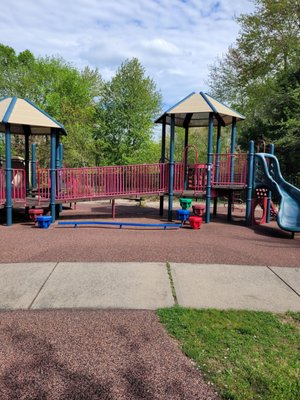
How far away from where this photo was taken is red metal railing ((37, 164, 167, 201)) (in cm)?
1103

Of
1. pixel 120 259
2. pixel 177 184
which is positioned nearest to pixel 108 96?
pixel 177 184

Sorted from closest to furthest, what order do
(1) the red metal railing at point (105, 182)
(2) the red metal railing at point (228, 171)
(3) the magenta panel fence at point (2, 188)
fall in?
(3) the magenta panel fence at point (2, 188), (1) the red metal railing at point (105, 182), (2) the red metal railing at point (228, 171)

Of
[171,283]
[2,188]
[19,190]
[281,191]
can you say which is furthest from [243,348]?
[19,190]

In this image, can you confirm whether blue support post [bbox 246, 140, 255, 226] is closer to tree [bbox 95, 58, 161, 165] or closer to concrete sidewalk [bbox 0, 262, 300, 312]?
concrete sidewalk [bbox 0, 262, 300, 312]

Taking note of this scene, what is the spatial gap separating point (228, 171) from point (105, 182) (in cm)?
446

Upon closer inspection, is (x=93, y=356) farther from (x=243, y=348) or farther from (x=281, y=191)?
(x=281, y=191)

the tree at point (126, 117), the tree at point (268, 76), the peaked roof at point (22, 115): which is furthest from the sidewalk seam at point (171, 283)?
the tree at point (126, 117)

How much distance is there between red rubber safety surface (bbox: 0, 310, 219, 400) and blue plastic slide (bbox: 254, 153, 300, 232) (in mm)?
6754

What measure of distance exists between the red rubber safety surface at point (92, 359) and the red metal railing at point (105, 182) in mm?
7399

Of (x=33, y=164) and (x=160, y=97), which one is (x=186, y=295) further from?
(x=160, y=97)

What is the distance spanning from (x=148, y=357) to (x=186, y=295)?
1.58 metres

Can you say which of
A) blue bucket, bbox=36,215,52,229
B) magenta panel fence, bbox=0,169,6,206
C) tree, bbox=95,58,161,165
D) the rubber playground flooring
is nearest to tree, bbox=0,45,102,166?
tree, bbox=95,58,161,165

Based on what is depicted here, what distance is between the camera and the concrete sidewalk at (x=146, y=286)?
425cm

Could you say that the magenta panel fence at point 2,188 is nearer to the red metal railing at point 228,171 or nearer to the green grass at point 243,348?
the red metal railing at point 228,171
